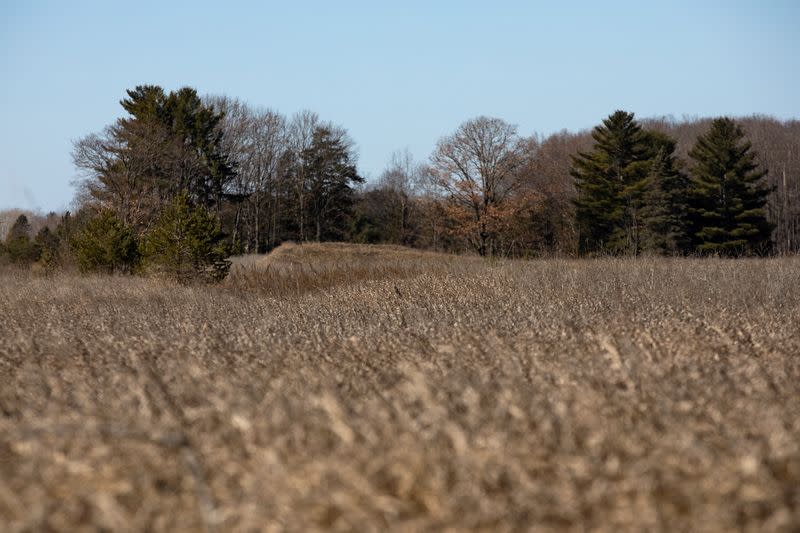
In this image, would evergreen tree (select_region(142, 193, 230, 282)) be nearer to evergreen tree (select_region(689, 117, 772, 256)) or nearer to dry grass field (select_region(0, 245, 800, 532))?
dry grass field (select_region(0, 245, 800, 532))

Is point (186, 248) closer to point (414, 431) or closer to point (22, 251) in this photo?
point (414, 431)

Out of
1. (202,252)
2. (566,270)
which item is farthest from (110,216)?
(566,270)

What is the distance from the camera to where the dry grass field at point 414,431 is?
2.35 metres

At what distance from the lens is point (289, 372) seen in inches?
182

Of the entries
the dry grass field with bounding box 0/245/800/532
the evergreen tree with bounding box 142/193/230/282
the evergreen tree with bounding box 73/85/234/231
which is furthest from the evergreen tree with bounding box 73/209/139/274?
the dry grass field with bounding box 0/245/800/532

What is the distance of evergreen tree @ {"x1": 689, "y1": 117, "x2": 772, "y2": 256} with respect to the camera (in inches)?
1756

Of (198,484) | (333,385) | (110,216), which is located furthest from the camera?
(110,216)

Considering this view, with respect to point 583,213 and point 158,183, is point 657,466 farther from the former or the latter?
point 583,213

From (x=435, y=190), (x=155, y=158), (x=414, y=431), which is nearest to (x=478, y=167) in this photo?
(x=435, y=190)

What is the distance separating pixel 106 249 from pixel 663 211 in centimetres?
2844

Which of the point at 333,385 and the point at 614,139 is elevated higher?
the point at 614,139

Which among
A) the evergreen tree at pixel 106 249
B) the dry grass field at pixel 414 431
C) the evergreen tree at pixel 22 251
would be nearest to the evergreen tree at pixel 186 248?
the evergreen tree at pixel 106 249

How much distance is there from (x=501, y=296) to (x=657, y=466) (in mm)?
8307

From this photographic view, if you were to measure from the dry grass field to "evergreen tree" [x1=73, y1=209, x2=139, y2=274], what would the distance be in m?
18.5
